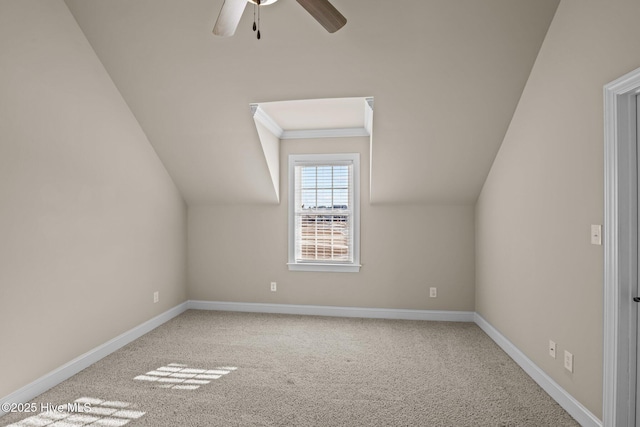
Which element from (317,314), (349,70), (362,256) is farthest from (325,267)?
(349,70)

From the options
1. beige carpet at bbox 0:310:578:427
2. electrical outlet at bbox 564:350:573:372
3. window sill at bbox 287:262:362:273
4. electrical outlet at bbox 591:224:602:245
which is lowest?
beige carpet at bbox 0:310:578:427

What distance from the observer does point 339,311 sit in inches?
179

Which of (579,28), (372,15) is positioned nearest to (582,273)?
(579,28)

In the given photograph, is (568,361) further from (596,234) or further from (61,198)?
(61,198)

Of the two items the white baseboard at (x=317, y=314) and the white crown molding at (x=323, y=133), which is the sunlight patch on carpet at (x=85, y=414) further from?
the white crown molding at (x=323, y=133)

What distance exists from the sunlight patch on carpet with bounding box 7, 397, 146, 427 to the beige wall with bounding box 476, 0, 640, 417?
275 centimetres

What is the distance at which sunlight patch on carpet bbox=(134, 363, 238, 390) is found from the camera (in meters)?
2.74

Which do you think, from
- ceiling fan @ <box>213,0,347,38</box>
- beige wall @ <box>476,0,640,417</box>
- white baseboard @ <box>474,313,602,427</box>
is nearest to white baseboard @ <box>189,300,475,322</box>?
white baseboard @ <box>474,313,602,427</box>

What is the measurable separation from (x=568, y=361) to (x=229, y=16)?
288 centimetres

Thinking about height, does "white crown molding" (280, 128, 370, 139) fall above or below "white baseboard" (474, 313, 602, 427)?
above

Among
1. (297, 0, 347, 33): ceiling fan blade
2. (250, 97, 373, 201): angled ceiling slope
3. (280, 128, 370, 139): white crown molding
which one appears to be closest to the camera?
(297, 0, 347, 33): ceiling fan blade

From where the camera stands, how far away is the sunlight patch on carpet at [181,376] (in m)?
2.74

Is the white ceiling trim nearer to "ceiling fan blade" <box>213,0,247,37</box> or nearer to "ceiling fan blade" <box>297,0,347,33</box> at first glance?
"ceiling fan blade" <box>213,0,247,37</box>

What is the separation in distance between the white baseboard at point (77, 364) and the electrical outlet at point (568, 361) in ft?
11.5
